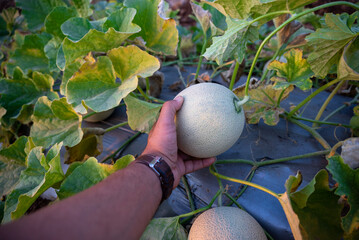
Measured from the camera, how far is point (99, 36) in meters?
0.81

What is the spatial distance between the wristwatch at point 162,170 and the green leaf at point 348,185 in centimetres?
44

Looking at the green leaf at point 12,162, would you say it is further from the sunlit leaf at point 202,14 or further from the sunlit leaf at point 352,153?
the sunlit leaf at point 352,153

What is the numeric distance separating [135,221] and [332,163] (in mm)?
554

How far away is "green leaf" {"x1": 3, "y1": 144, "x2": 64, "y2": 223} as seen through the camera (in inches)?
28.1

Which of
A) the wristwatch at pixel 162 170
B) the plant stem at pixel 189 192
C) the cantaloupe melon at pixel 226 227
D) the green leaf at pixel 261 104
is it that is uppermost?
the wristwatch at pixel 162 170

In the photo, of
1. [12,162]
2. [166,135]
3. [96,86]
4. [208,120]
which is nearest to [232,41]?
[208,120]

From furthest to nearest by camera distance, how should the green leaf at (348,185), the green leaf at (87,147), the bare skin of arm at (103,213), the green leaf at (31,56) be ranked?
the green leaf at (31,56)
the green leaf at (87,147)
the green leaf at (348,185)
the bare skin of arm at (103,213)

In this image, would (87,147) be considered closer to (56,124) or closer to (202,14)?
(56,124)

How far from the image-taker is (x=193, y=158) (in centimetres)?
93

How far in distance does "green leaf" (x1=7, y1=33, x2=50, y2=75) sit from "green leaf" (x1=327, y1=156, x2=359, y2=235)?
1438 millimetres

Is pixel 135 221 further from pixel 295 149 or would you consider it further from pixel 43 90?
pixel 43 90

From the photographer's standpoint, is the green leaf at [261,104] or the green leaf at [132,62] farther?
the green leaf at [261,104]

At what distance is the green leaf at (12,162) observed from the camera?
97 centimetres

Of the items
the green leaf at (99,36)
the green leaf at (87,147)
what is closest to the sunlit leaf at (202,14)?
the green leaf at (99,36)
